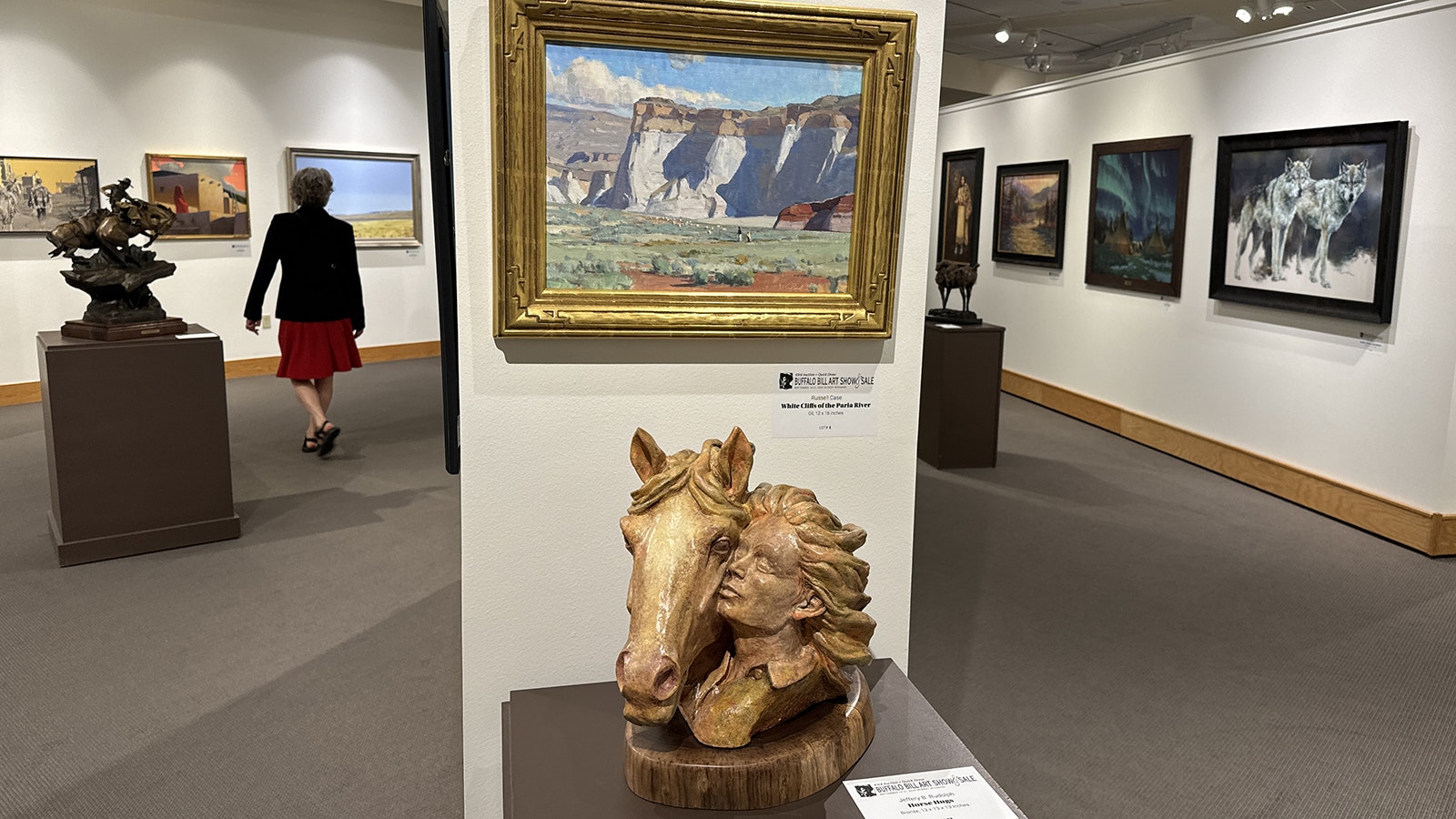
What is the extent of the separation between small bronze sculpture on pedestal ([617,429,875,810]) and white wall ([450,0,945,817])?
507 millimetres

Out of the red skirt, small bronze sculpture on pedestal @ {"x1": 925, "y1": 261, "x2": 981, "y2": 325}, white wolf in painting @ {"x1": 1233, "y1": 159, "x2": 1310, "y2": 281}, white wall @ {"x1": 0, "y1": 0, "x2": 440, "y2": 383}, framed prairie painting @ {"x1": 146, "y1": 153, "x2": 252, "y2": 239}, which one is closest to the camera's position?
white wolf in painting @ {"x1": 1233, "y1": 159, "x2": 1310, "y2": 281}

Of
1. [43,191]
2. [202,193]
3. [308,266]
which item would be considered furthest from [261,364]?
[308,266]

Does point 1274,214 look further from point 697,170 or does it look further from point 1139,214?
point 697,170

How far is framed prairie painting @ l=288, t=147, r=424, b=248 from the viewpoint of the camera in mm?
10727

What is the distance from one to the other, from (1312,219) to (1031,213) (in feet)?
13.3

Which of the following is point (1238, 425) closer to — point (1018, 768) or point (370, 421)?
point (1018, 768)

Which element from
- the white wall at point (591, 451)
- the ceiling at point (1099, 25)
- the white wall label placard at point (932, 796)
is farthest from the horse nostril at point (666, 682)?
the ceiling at point (1099, 25)

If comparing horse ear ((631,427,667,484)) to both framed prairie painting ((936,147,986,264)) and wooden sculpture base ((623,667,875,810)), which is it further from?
framed prairie painting ((936,147,986,264))

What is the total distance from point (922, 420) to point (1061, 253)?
325 cm

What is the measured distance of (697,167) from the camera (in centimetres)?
204

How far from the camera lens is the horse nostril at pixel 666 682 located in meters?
1.47

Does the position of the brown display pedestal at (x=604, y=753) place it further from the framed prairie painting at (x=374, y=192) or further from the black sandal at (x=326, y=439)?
the framed prairie painting at (x=374, y=192)

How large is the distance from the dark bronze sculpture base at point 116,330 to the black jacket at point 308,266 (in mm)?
1350

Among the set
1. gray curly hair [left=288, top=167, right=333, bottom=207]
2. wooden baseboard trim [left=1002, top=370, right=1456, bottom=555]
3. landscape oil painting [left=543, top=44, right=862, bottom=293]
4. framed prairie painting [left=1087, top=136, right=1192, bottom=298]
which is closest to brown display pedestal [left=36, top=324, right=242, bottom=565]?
gray curly hair [left=288, top=167, right=333, bottom=207]
